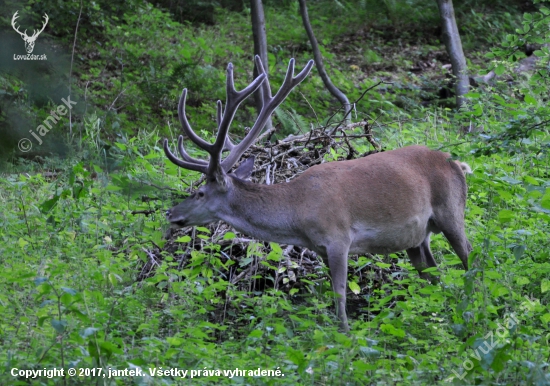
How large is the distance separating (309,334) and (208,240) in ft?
8.92

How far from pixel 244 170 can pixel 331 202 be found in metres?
1.12

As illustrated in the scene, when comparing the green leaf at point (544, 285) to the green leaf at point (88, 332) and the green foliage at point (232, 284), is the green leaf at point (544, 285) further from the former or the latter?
the green leaf at point (88, 332)

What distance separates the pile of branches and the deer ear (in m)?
Result: 0.33

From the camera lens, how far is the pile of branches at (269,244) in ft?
25.7

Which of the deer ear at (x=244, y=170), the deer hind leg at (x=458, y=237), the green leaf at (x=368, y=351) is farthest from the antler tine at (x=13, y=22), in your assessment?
the deer hind leg at (x=458, y=237)

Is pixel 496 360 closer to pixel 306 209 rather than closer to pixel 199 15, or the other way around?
pixel 306 209

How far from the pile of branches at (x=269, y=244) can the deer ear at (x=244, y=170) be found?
1.09ft

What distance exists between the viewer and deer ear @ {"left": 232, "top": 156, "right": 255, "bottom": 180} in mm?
7766

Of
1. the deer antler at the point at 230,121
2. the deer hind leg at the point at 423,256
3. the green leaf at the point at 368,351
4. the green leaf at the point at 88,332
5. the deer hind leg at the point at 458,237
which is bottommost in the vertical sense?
the green leaf at the point at 368,351

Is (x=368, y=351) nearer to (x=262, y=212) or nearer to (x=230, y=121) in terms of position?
(x=262, y=212)

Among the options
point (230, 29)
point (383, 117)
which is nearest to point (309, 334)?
point (383, 117)

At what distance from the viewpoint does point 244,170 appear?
7805mm

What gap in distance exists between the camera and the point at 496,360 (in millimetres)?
4645

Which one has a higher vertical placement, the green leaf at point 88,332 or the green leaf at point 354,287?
the green leaf at point 88,332
